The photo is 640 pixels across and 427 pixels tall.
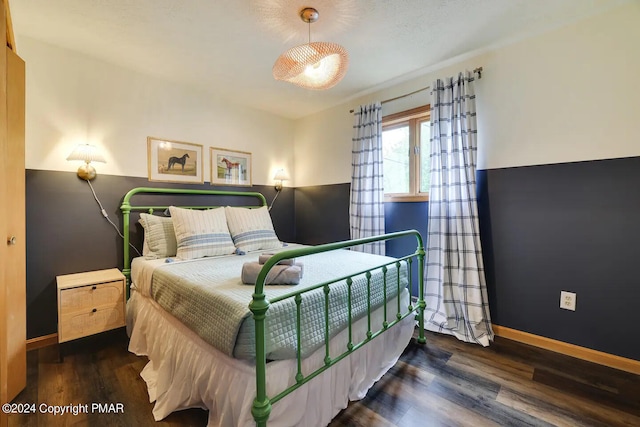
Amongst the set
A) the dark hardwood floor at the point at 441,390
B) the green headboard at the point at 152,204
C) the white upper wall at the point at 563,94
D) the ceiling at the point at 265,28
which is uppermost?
the ceiling at the point at 265,28

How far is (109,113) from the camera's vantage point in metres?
2.37

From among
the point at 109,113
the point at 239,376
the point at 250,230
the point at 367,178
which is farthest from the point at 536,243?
the point at 109,113

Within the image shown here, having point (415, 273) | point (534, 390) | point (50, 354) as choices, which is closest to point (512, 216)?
point (415, 273)

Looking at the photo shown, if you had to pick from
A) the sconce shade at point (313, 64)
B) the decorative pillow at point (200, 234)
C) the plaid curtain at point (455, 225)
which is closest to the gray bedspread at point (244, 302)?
the decorative pillow at point (200, 234)

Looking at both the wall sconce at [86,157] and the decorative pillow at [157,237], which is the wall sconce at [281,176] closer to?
the decorative pillow at [157,237]

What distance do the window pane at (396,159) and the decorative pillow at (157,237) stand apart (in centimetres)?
213

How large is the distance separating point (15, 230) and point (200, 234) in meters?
1.03

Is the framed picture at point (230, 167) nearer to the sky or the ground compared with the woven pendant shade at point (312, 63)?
nearer to the ground

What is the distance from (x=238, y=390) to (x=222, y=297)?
39cm

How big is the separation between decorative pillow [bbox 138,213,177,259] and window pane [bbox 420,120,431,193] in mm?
2326

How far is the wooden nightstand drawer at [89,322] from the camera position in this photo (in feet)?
5.95

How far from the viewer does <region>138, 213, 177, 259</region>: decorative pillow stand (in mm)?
2229

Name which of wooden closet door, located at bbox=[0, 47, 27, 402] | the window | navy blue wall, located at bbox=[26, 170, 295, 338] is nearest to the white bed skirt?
wooden closet door, located at bbox=[0, 47, 27, 402]

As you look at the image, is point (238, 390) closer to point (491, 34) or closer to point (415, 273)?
point (415, 273)
